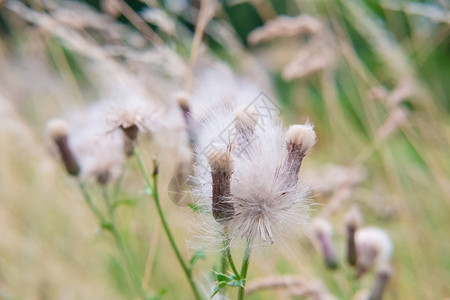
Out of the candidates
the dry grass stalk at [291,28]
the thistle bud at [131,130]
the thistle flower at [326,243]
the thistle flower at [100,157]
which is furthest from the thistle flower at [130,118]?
the dry grass stalk at [291,28]

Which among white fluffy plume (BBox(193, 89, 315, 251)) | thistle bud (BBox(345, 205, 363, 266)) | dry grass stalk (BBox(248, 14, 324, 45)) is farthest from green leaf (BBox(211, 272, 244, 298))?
dry grass stalk (BBox(248, 14, 324, 45))

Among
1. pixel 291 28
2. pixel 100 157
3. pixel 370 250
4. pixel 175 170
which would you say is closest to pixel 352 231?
pixel 370 250

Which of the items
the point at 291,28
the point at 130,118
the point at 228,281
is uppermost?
the point at 291,28

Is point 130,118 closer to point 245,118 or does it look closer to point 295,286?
point 245,118

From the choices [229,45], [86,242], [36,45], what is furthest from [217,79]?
[86,242]

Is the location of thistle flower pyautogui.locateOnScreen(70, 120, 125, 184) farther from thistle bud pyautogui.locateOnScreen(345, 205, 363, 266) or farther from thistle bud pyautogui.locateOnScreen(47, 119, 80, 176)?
thistle bud pyautogui.locateOnScreen(345, 205, 363, 266)

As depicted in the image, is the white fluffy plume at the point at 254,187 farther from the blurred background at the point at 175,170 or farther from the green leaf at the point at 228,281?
the blurred background at the point at 175,170
